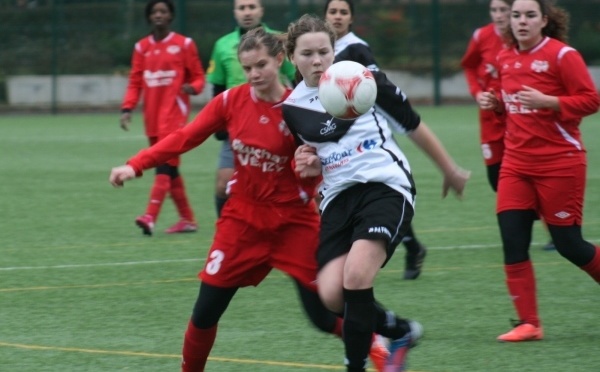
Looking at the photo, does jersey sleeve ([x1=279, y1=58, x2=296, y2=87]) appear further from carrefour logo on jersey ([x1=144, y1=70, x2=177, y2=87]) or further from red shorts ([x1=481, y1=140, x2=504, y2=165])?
carrefour logo on jersey ([x1=144, y1=70, x2=177, y2=87])

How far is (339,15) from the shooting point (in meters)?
7.70

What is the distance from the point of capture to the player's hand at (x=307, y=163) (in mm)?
5086

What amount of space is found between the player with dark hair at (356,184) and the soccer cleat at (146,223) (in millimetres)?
4613

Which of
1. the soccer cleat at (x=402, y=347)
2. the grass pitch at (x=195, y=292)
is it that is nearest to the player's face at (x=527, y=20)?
the grass pitch at (x=195, y=292)

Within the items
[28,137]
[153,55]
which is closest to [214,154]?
[28,137]

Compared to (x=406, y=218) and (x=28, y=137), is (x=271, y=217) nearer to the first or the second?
(x=406, y=218)

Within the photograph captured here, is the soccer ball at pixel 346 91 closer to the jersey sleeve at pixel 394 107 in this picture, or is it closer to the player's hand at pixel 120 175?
the jersey sleeve at pixel 394 107

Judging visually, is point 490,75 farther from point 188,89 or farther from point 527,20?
point 527,20

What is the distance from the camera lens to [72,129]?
2050 cm

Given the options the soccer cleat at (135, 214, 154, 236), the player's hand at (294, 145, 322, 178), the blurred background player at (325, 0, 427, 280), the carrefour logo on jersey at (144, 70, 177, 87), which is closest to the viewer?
the player's hand at (294, 145, 322, 178)

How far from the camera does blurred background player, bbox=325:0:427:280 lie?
7246 millimetres

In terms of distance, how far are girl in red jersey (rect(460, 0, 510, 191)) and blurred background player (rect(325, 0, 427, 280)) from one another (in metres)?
1.18

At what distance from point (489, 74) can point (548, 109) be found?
2.88 meters

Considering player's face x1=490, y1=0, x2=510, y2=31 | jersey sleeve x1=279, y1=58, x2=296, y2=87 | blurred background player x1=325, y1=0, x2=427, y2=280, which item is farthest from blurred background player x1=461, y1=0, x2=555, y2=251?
jersey sleeve x1=279, y1=58, x2=296, y2=87
